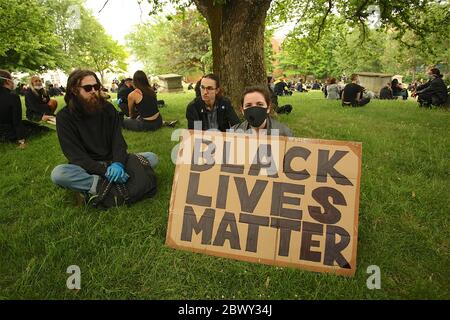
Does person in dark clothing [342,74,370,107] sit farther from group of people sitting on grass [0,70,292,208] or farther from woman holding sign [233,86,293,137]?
woman holding sign [233,86,293,137]

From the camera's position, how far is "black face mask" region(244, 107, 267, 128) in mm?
3418

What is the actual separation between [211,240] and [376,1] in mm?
10535

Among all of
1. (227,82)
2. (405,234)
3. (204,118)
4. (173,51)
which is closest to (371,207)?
(405,234)

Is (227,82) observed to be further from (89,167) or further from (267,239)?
(267,239)

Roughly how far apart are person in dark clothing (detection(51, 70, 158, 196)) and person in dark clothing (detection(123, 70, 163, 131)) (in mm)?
3686

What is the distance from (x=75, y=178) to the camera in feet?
11.7

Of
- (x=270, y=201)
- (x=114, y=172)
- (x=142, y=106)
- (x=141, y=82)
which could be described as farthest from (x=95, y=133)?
(x=141, y=82)

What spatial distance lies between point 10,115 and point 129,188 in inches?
180

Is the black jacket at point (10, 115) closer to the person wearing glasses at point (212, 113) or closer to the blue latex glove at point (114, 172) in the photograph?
the person wearing glasses at point (212, 113)

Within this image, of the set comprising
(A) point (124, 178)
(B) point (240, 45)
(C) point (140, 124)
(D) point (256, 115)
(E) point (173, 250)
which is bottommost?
(E) point (173, 250)

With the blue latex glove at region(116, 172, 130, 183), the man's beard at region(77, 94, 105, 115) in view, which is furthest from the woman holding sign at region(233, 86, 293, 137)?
the man's beard at region(77, 94, 105, 115)

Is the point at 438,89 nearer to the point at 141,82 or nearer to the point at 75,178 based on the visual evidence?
the point at 141,82
